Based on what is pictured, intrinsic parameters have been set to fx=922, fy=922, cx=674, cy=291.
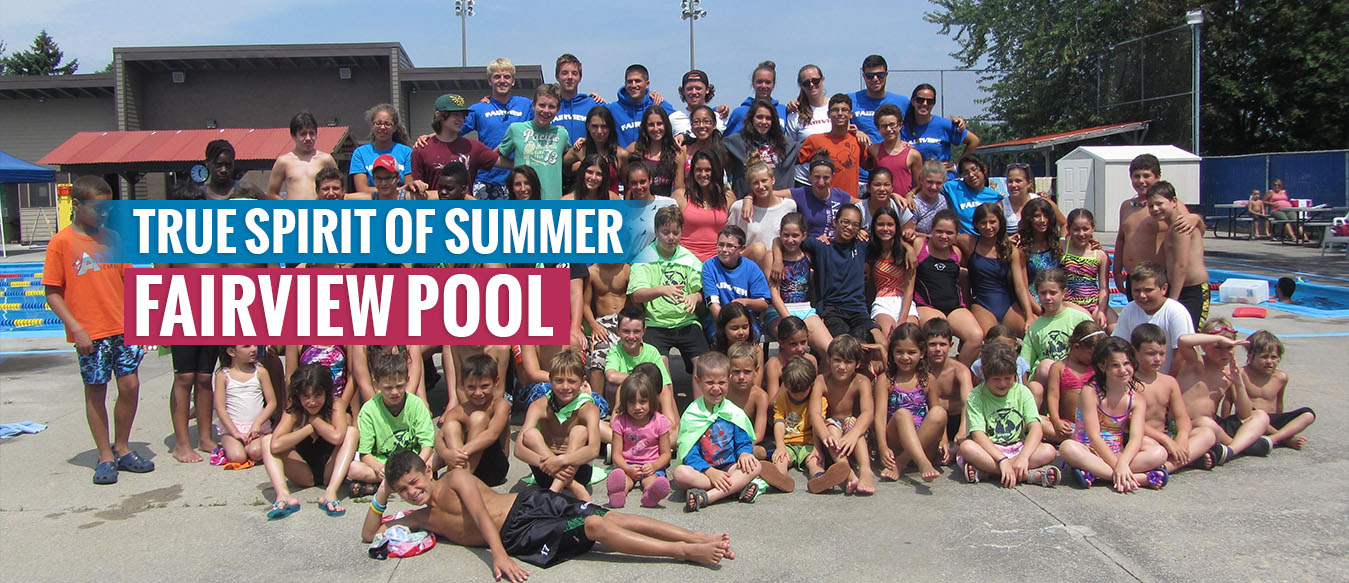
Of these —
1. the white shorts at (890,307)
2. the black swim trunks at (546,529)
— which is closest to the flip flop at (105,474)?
the black swim trunks at (546,529)

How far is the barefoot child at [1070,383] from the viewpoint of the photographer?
5574mm

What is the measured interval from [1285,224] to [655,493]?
74.0ft

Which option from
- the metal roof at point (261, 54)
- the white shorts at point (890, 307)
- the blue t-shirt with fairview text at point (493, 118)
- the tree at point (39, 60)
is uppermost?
the tree at point (39, 60)

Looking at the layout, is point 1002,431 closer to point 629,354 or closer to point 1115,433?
point 1115,433

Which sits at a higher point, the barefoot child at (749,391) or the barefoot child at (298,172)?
the barefoot child at (298,172)

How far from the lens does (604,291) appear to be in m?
6.91

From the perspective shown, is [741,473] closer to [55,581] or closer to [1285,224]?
A: [55,581]

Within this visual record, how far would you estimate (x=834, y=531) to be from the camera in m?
4.57

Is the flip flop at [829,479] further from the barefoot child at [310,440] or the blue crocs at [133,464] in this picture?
the blue crocs at [133,464]

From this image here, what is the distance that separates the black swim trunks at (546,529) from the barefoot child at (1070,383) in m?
2.94

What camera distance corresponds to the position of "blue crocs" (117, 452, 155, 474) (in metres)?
5.82

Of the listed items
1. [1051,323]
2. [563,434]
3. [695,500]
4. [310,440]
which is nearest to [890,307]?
[1051,323]

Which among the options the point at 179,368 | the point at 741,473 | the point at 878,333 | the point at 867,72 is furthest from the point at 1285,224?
the point at 179,368

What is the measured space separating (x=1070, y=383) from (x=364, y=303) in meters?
4.19
